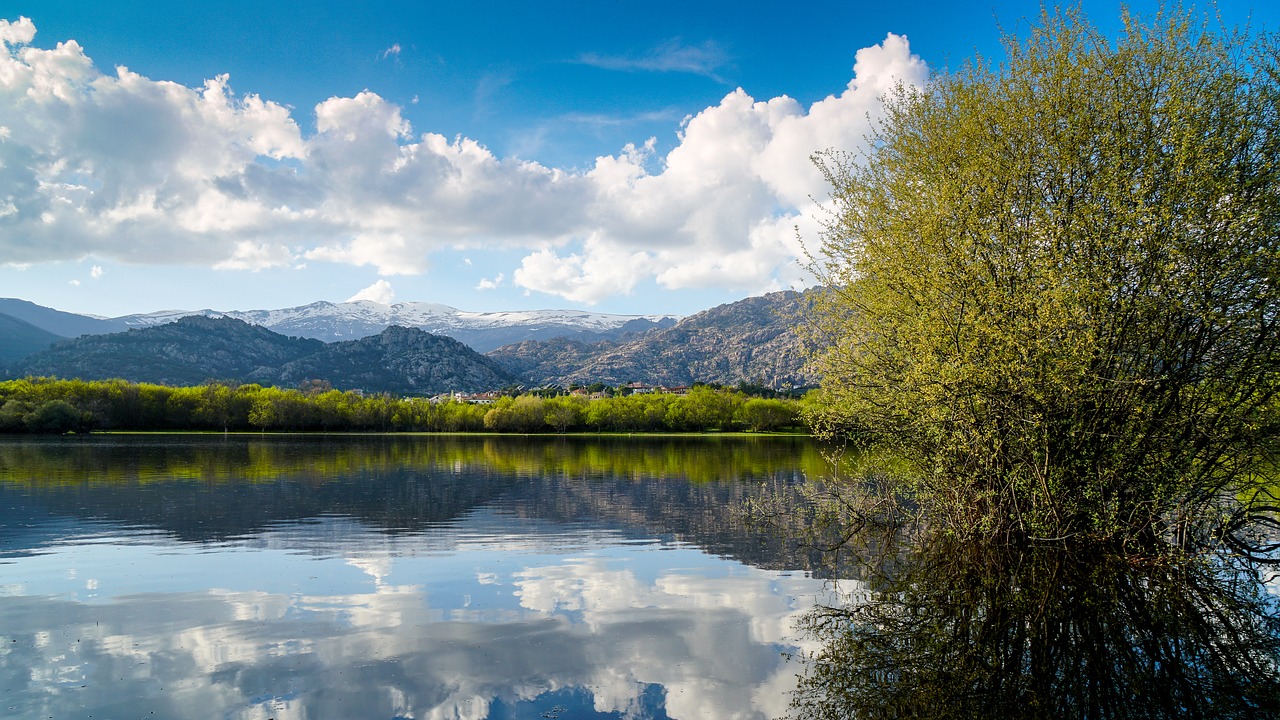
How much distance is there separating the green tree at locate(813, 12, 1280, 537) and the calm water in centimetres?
739

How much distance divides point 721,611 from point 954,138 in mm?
16726

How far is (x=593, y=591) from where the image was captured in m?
20.3

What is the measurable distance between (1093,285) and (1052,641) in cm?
916

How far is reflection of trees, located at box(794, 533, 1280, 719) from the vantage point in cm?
1214

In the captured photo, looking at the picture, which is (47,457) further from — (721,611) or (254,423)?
(254,423)

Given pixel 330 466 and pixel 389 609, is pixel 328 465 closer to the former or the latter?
pixel 330 466

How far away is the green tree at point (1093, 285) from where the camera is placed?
18750 millimetres

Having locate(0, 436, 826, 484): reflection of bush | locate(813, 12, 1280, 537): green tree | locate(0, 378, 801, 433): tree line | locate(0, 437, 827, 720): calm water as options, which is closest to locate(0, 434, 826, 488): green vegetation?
locate(0, 436, 826, 484): reflection of bush

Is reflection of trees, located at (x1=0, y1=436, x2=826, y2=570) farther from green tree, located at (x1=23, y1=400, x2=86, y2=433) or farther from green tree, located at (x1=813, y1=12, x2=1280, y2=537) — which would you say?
green tree, located at (x1=23, y1=400, x2=86, y2=433)

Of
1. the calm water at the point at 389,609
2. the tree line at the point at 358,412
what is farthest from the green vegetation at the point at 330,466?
the tree line at the point at 358,412

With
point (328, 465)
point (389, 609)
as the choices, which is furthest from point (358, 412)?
point (389, 609)

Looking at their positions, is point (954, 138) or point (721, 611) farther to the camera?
point (954, 138)

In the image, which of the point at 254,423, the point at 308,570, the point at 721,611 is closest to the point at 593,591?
the point at 721,611

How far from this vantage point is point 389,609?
1797 cm
